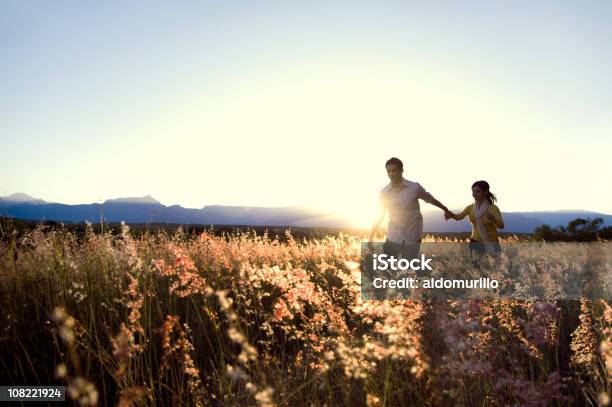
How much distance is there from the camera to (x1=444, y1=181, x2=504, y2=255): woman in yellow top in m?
7.59

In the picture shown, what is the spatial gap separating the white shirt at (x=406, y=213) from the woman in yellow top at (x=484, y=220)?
3.26 feet

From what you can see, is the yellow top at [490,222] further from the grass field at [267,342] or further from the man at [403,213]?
the grass field at [267,342]

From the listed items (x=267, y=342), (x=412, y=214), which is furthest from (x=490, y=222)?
(x=267, y=342)

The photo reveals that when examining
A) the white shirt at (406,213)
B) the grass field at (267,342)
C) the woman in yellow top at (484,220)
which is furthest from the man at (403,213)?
the grass field at (267,342)

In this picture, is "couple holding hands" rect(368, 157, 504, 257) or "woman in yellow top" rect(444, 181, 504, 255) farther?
"woman in yellow top" rect(444, 181, 504, 255)

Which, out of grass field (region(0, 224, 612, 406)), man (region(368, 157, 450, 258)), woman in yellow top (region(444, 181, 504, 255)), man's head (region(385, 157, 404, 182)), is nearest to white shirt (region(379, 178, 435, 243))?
man (region(368, 157, 450, 258))

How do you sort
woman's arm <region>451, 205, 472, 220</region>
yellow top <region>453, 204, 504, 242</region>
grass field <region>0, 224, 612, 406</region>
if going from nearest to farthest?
grass field <region>0, 224, 612, 406</region> → yellow top <region>453, 204, 504, 242</region> → woman's arm <region>451, 205, 472, 220</region>

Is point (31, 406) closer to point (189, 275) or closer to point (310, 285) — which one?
point (189, 275)

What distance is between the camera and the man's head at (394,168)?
7.23 m

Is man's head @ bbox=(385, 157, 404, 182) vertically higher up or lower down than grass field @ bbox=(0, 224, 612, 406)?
higher up

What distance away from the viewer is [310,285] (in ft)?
7.76

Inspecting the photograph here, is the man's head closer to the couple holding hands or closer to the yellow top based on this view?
the couple holding hands

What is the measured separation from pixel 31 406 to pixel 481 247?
263 inches

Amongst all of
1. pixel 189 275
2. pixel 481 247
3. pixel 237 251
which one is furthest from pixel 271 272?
pixel 481 247
